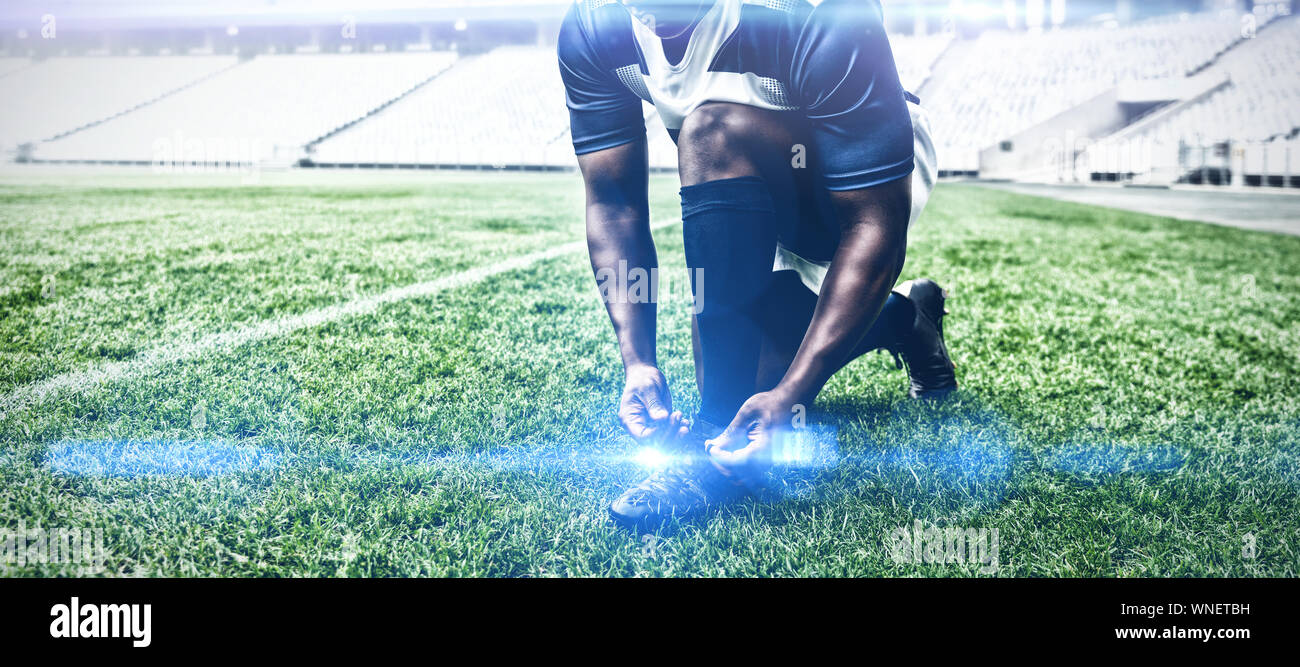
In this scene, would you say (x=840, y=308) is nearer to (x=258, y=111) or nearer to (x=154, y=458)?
(x=154, y=458)

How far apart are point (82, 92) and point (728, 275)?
34.4 m

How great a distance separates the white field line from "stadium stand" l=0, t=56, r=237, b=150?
3104 cm

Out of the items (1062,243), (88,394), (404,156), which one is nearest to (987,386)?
(88,394)

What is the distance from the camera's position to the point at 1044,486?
143 centimetres

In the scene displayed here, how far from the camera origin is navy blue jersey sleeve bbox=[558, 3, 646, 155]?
1412 millimetres

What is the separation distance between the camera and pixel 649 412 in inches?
51.6

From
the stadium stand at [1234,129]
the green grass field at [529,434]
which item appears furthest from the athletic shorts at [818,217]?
the stadium stand at [1234,129]

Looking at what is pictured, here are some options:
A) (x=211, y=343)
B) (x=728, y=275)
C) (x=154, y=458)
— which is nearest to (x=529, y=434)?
(x=728, y=275)

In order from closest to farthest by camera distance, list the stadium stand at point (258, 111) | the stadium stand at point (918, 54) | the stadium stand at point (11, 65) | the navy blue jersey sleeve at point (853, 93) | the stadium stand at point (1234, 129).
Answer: the navy blue jersey sleeve at point (853, 93) → the stadium stand at point (1234, 129) → the stadium stand at point (11, 65) → the stadium stand at point (918, 54) → the stadium stand at point (258, 111)

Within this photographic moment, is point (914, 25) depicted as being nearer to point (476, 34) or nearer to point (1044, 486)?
point (476, 34)

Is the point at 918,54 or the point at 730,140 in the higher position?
the point at 918,54

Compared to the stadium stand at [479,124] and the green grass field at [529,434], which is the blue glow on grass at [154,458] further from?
the stadium stand at [479,124]

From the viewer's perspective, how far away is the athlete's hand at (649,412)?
1.27 m

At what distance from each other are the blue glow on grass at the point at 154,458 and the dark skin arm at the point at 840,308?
32.4 inches
